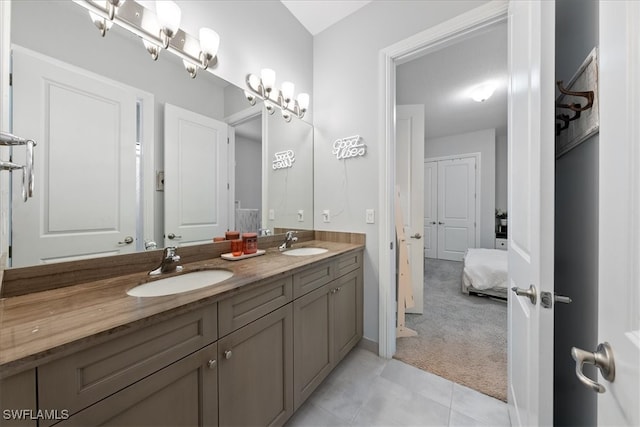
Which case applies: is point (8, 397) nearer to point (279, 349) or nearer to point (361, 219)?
point (279, 349)

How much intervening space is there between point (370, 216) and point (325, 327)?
0.91 m

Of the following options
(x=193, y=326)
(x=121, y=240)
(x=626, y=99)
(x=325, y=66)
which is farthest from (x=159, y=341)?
(x=325, y=66)

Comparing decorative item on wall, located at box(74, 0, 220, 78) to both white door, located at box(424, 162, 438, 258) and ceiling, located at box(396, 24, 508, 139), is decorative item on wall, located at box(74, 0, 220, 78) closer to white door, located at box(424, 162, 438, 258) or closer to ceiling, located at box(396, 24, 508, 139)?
ceiling, located at box(396, 24, 508, 139)

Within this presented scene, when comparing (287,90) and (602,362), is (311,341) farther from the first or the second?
(287,90)

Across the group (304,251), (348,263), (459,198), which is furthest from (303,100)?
(459,198)

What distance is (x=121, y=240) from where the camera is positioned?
114 centimetres

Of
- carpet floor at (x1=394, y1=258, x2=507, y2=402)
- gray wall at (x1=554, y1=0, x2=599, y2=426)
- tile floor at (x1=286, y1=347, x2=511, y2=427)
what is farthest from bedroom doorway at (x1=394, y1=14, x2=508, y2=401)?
gray wall at (x1=554, y1=0, x2=599, y2=426)

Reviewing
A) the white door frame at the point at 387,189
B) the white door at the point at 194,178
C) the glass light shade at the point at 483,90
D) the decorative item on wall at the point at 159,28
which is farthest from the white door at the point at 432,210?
the decorative item on wall at the point at 159,28

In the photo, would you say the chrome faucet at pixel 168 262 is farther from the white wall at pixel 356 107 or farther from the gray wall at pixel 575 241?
the gray wall at pixel 575 241

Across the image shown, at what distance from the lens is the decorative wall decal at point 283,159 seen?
2.08 metres

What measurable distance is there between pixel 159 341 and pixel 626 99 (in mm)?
1190

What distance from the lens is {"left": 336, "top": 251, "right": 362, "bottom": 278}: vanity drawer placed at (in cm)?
167

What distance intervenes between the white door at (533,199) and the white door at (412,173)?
1556 millimetres

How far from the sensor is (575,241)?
977mm
